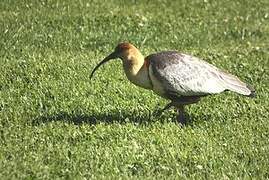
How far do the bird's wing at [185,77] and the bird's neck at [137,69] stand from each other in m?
0.09

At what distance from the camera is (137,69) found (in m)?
8.95

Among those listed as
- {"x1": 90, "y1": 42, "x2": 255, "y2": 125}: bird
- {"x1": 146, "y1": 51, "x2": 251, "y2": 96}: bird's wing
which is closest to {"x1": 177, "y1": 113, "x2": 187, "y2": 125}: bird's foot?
{"x1": 90, "y1": 42, "x2": 255, "y2": 125}: bird

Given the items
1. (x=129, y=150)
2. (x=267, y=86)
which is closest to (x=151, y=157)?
(x=129, y=150)

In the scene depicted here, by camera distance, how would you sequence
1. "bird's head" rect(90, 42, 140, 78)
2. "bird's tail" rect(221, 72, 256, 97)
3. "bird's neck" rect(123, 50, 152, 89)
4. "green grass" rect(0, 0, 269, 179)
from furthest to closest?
1. "bird's tail" rect(221, 72, 256, 97)
2. "bird's head" rect(90, 42, 140, 78)
3. "bird's neck" rect(123, 50, 152, 89)
4. "green grass" rect(0, 0, 269, 179)

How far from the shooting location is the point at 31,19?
49.3 feet

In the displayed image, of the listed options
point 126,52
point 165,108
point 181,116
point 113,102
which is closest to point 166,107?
point 165,108

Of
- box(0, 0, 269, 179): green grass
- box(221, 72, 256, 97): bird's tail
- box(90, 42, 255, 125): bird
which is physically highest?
box(90, 42, 255, 125): bird

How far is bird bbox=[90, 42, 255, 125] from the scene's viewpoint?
8.73 metres

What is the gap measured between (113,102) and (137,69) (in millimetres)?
1097

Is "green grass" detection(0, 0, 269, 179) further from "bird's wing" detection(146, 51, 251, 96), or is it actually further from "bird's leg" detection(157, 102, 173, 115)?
"bird's wing" detection(146, 51, 251, 96)

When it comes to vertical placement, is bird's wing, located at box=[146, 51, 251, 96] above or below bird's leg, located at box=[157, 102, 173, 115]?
above

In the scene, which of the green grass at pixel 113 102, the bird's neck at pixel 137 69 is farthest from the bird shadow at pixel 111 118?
the bird's neck at pixel 137 69

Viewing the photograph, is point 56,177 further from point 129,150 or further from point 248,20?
point 248,20

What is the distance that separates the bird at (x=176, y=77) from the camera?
8727mm
